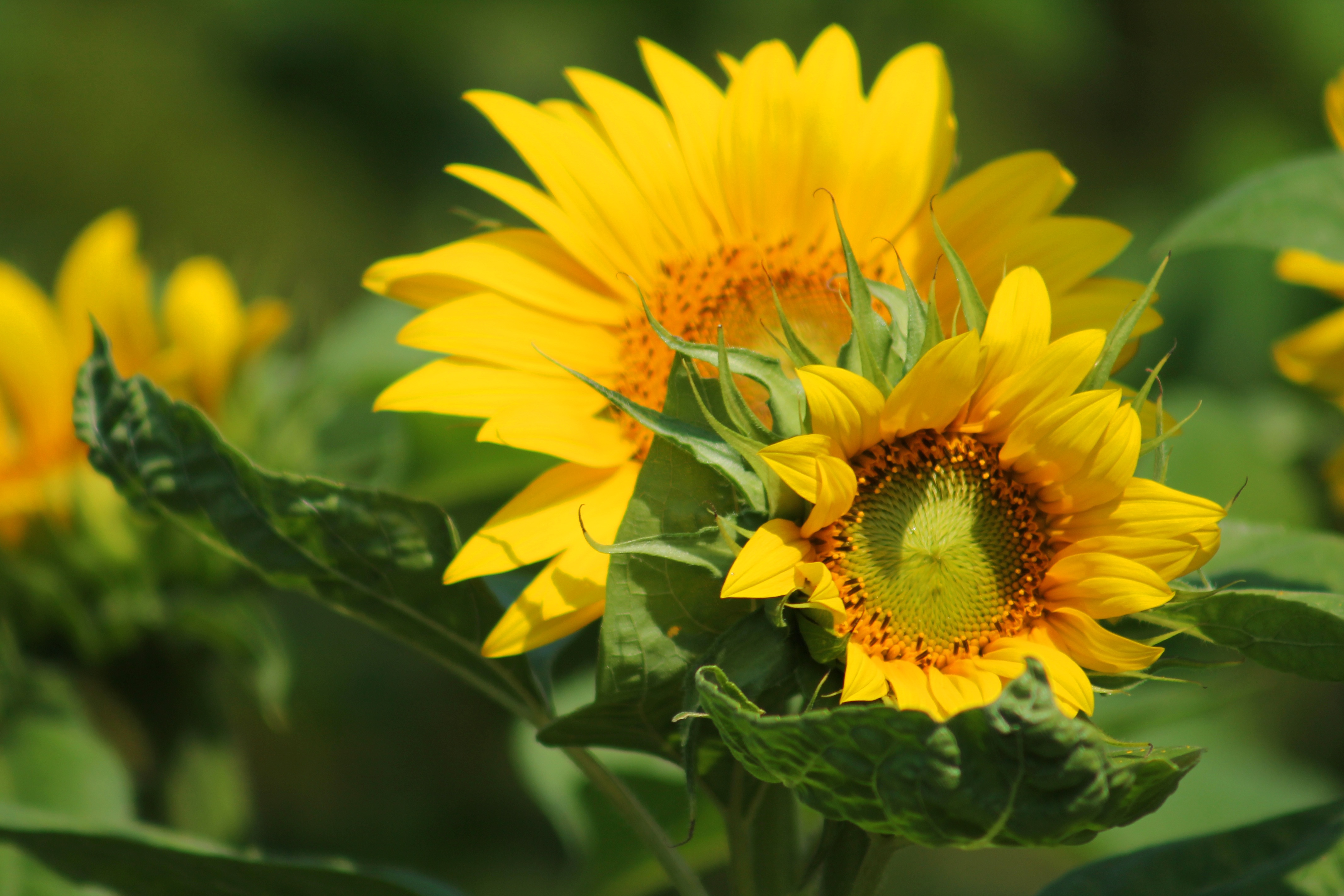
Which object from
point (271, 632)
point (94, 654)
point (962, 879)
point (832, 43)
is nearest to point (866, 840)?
point (832, 43)

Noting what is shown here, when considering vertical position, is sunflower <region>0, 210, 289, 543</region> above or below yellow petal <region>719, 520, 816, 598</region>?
below

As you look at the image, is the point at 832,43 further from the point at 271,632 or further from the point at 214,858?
the point at 271,632

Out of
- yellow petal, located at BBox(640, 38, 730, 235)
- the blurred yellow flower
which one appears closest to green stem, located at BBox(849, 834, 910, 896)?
yellow petal, located at BBox(640, 38, 730, 235)

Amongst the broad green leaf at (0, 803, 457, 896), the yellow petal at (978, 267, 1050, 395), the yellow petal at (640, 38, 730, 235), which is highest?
the yellow petal at (640, 38, 730, 235)

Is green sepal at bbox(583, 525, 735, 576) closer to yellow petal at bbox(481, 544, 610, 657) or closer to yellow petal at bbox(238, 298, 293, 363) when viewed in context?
yellow petal at bbox(481, 544, 610, 657)

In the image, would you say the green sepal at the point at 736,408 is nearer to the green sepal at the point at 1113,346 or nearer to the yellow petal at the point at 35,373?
the green sepal at the point at 1113,346

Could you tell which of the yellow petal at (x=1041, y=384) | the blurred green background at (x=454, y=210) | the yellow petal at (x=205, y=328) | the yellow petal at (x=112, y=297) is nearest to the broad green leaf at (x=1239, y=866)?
the yellow petal at (x=1041, y=384)
